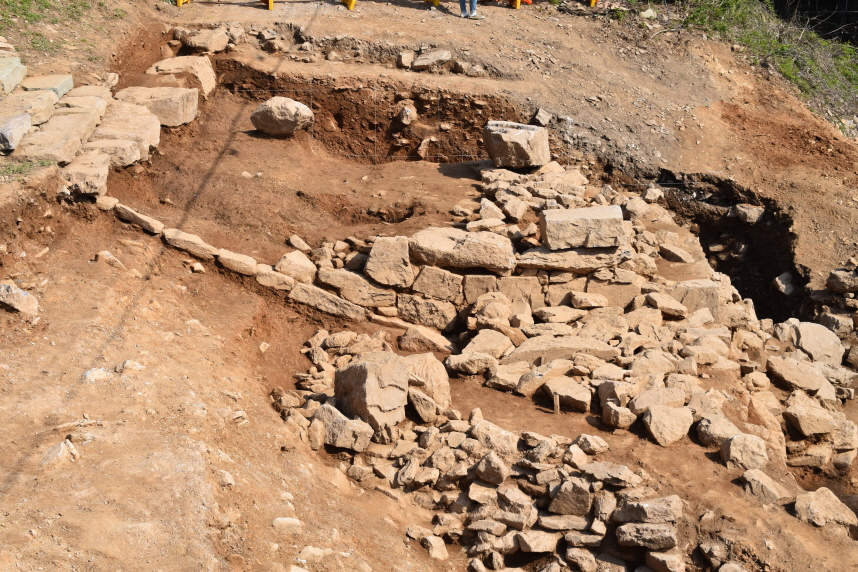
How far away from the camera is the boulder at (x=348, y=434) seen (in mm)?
6156

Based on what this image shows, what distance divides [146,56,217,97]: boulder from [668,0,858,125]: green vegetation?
8.78m

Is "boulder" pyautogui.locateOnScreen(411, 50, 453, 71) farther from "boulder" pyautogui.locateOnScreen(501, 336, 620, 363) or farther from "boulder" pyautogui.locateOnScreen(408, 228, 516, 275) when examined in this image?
"boulder" pyautogui.locateOnScreen(501, 336, 620, 363)

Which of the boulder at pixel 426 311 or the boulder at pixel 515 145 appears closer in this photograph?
the boulder at pixel 426 311

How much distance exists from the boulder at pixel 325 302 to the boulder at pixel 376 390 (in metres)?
1.75

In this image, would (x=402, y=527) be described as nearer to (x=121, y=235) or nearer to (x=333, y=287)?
(x=333, y=287)

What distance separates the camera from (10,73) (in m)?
9.08

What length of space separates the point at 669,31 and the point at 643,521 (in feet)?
39.0

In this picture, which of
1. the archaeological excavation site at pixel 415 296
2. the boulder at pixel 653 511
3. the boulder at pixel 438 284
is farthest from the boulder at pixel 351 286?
the boulder at pixel 653 511

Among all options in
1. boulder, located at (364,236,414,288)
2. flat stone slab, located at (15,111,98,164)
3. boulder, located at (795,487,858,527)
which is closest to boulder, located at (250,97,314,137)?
flat stone slab, located at (15,111,98,164)

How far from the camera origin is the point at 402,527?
5.55 meters

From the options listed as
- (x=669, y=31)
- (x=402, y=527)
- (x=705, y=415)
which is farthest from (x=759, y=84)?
(x=402, y=527)

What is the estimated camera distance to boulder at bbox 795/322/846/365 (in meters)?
9.02

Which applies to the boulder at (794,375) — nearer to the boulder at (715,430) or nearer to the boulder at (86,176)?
the boulder at (715,430)

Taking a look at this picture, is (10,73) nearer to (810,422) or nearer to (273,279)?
(273,279)
